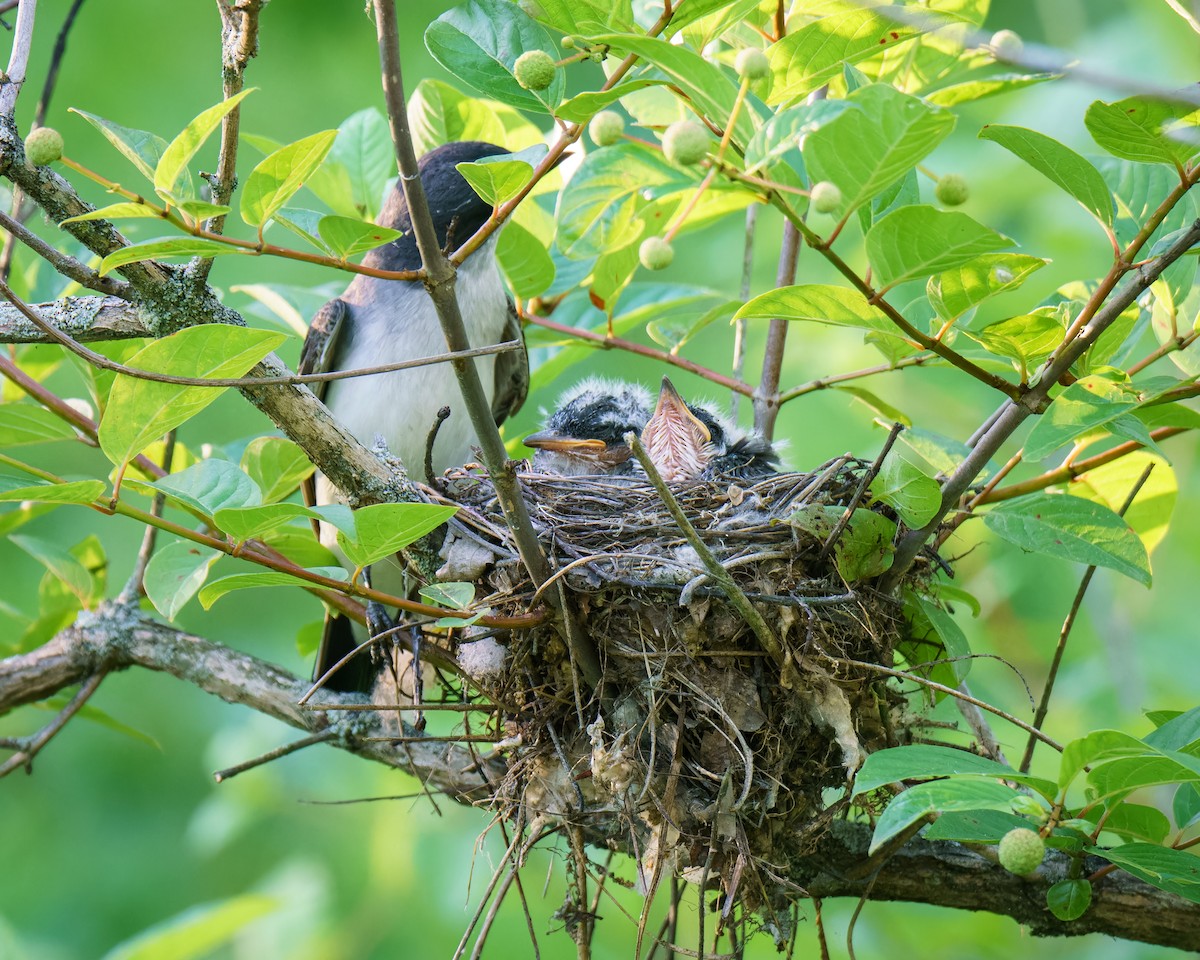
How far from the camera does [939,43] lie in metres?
2.40

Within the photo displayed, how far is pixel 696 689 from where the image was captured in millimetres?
2314

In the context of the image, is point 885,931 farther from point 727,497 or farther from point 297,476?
point 297,476

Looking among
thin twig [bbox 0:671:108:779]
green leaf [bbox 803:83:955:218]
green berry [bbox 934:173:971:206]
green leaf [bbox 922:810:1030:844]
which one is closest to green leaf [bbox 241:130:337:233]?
green leaf [bbox 803:83:955:218]

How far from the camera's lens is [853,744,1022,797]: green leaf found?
1592 millimetres

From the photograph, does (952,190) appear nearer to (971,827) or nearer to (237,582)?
(971,827)

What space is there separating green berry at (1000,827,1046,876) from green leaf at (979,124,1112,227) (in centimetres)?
88

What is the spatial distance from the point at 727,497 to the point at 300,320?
52.9 inches

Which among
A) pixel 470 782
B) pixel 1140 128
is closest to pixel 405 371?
pixel 470 782

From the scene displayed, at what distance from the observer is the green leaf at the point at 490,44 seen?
1857 mm

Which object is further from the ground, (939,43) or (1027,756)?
(939,43)

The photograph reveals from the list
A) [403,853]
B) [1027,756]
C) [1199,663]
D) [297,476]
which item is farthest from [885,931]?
[297,476]

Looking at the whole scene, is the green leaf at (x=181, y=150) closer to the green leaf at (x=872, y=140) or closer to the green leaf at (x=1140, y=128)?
the green leaf at (x=872, y=140)

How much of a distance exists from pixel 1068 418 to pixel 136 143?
1.34m

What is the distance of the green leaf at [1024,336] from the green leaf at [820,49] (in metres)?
0.44
